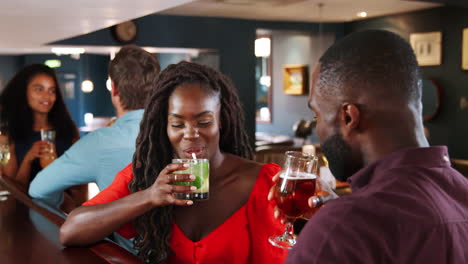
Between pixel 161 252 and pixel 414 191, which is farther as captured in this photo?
pixel 161 252

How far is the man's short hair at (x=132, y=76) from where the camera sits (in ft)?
7.15

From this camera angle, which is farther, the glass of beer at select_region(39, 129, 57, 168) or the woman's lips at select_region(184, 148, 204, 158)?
the glass of beer at select_region(39, 129, 57, 168)

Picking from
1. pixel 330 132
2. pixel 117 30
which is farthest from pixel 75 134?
pixel 117 30

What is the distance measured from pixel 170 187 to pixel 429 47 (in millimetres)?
7553

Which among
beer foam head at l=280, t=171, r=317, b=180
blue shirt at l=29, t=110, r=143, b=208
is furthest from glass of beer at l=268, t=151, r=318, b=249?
blue shirt at l=29, t=110, r=143, b=208

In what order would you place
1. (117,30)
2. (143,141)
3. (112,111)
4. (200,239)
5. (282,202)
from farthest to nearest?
(112,111) → (117,30) → (143,141) → (200,239) → (282,202)

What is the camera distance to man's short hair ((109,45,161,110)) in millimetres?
2180

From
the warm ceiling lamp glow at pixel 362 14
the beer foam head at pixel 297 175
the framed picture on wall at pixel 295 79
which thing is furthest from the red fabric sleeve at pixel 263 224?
the framed picture on wall at pixel 295 79

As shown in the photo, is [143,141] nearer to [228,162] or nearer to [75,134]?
[228,162]

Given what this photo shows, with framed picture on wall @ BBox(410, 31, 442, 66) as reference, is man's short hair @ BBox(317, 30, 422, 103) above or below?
below

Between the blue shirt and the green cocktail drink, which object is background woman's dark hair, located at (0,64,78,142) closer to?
the blue shirt

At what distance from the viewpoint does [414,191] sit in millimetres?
797

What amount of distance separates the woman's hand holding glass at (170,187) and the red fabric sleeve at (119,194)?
0.88 feet

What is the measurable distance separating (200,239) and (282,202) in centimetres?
31
